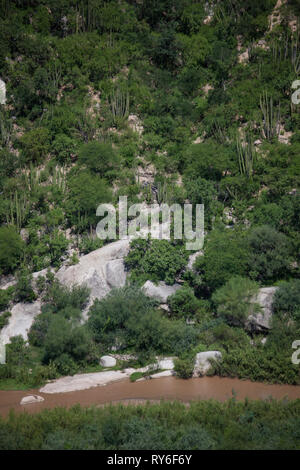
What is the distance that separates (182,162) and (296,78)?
33.5 feet

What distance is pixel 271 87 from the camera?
34656 millimetres

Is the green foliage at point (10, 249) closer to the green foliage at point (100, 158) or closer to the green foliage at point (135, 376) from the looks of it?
the green foliage at point (100, 158)

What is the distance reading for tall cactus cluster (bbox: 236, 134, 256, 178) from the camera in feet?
99.6

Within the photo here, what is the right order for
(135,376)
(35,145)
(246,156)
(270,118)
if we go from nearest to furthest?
(135,376), (246,156), (35,145), (270,118)

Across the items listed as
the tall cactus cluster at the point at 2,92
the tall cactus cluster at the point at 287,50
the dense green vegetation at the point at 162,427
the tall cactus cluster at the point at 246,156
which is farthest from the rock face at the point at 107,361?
the tall cactus cluster at the point at 287,50

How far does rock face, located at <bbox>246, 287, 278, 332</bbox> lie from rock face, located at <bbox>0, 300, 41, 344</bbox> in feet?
36.2

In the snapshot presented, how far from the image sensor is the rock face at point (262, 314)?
2338 centimetres

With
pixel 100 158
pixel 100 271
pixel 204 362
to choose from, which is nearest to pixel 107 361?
pixel 204 362

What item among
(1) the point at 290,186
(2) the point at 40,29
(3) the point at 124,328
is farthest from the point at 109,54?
(3) the point at 124,328

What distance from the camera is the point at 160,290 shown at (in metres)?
25.8

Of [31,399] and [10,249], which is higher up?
[10,249]

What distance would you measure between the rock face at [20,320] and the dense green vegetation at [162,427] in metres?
7.93

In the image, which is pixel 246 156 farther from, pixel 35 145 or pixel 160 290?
pixel 35 145

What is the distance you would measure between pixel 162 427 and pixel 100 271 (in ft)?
39.1
